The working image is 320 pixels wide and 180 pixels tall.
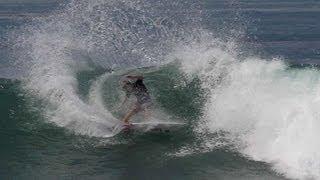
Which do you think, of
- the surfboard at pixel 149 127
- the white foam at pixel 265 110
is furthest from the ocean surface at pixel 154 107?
the surfboard at pixel 149 127

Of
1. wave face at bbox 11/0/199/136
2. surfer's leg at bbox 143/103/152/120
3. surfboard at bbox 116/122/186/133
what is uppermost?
wave face at bbox 11/0/199/136

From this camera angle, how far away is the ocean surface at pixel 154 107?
16906mm

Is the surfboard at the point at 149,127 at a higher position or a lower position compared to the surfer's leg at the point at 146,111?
lower

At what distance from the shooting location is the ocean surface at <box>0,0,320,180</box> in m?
16.9

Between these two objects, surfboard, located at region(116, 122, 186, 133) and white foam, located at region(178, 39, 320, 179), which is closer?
white foam, located at region(178, 39, 320, 179)

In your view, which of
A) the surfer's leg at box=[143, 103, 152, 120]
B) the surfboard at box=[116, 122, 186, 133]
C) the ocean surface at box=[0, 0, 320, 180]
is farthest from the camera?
the surfer's leg at box=[143, 103, 152, 120]

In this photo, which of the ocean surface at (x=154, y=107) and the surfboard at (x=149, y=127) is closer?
the ocean surface at (x=154, y=107)

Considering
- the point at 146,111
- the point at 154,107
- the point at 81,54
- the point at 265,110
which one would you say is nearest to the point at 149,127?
the point at 146,111

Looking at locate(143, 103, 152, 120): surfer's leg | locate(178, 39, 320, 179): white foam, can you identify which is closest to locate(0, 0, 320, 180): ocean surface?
locate(178, 39, 320, 179): white foam

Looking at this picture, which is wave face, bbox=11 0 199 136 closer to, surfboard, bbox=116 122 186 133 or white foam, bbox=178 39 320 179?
surfboard, bbox=116 122 186 133

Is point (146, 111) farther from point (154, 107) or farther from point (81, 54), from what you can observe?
point (81, 54)

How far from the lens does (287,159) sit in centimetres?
1680

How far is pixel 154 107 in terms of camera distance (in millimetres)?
22828

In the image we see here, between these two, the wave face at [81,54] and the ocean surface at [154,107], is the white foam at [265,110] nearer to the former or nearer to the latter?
the ocean surface at [154,107]
